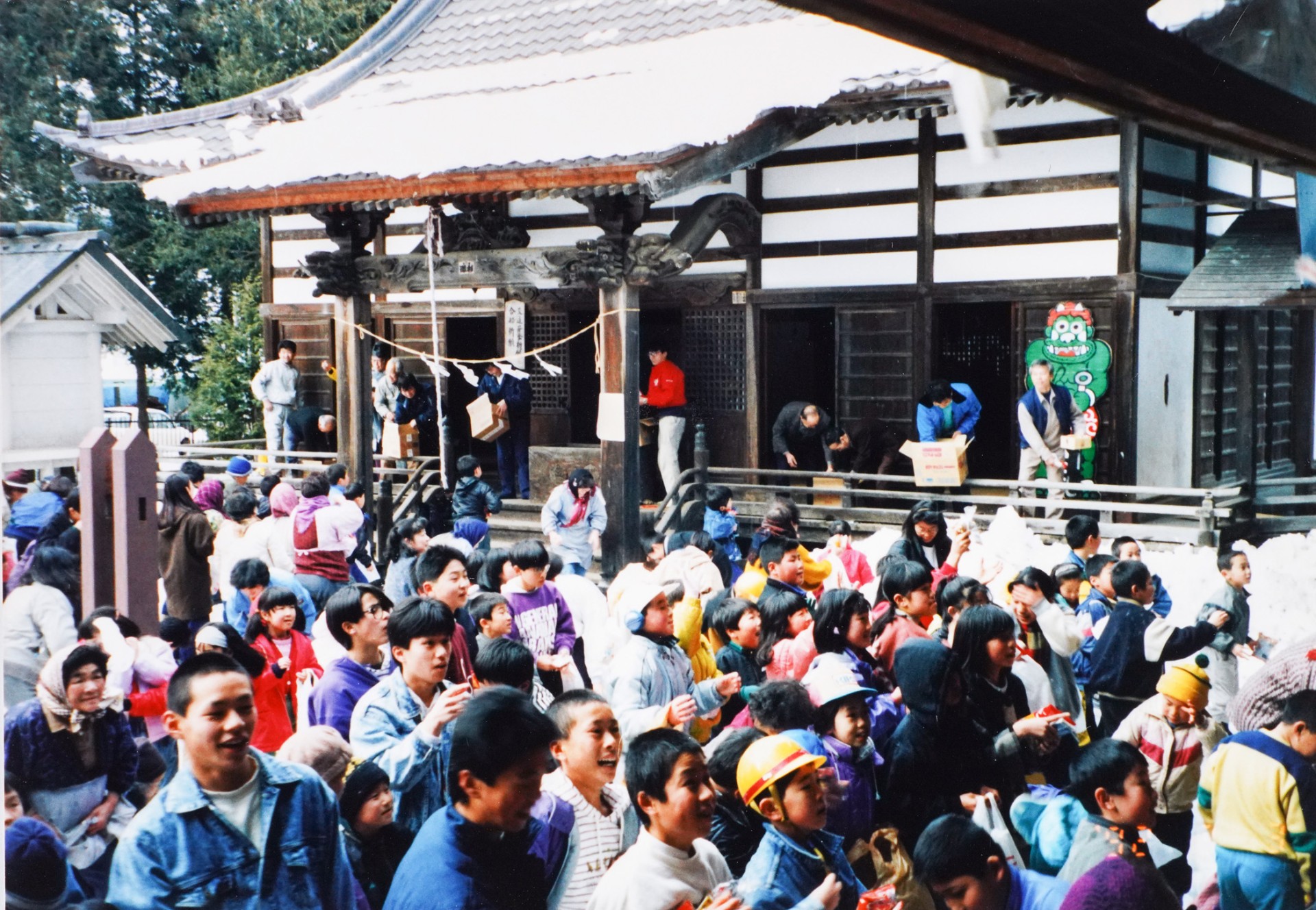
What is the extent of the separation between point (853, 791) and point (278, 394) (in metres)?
9.43

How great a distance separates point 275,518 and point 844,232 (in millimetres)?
6073

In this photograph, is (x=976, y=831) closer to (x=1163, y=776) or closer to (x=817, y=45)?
(x=1163, y=776)

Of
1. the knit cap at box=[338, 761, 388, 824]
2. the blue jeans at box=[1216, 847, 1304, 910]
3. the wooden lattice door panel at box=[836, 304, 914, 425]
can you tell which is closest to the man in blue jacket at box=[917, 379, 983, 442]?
the wooden lattice door panel at box=[836, 304, 914, 425]

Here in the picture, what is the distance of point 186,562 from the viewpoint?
6949mm

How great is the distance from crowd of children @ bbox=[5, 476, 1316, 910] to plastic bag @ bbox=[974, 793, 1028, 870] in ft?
0.07

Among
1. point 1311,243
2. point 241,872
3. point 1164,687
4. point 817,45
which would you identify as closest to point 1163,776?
point 1164,687

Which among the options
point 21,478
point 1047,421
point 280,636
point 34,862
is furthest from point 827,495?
point 34,862

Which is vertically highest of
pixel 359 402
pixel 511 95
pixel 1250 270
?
pixel 511 95

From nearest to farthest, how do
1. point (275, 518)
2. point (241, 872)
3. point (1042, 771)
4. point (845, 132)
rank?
point (241, 872)
point (1042, 771)
point (275, 518)
point (845, 132)

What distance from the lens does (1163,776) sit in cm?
461

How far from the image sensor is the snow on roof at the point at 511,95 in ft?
30.0

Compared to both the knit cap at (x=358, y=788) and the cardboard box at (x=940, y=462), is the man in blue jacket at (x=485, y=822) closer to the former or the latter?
the knit cap at (x=358, y=788)

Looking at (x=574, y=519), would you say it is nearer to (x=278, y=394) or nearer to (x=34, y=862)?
(x=278, y=394)

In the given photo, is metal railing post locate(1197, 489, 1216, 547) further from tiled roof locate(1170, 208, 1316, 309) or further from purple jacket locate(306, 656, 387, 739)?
purple jacket locate(306, 656, 387, 739)
